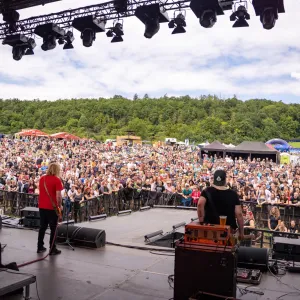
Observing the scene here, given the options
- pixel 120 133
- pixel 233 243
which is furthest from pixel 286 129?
pixel 233 243

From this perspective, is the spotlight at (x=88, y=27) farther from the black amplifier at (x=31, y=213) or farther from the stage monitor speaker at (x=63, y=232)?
the stage monitor speaker at (x=63, y=232)

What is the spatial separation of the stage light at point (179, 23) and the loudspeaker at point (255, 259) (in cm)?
494

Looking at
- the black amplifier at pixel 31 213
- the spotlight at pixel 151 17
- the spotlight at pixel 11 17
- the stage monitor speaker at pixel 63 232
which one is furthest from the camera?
the spotlight at pixel 11 17

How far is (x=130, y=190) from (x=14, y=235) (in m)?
5.54

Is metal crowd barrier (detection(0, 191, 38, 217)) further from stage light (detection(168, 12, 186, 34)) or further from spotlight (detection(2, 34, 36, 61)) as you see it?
stage light (detection(168, 12, 186, 34))

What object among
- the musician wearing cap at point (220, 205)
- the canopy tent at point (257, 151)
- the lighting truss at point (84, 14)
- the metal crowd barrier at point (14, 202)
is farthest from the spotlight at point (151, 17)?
the canopy tent at point (257, 151)

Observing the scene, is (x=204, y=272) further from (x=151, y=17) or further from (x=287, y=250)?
(x=151, y=17)

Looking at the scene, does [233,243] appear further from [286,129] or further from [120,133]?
[286,129]

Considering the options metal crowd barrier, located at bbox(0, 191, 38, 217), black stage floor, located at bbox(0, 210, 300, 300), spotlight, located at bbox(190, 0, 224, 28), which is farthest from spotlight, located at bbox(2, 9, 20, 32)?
black stage floor, located at bbox(0, 210, 300, 300)

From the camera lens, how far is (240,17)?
271 inches

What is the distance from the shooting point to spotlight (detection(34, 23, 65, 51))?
336 inches

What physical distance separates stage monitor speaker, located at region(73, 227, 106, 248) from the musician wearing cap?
2409mm

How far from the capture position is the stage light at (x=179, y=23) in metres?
7.57

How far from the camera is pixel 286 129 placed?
2685 inches
